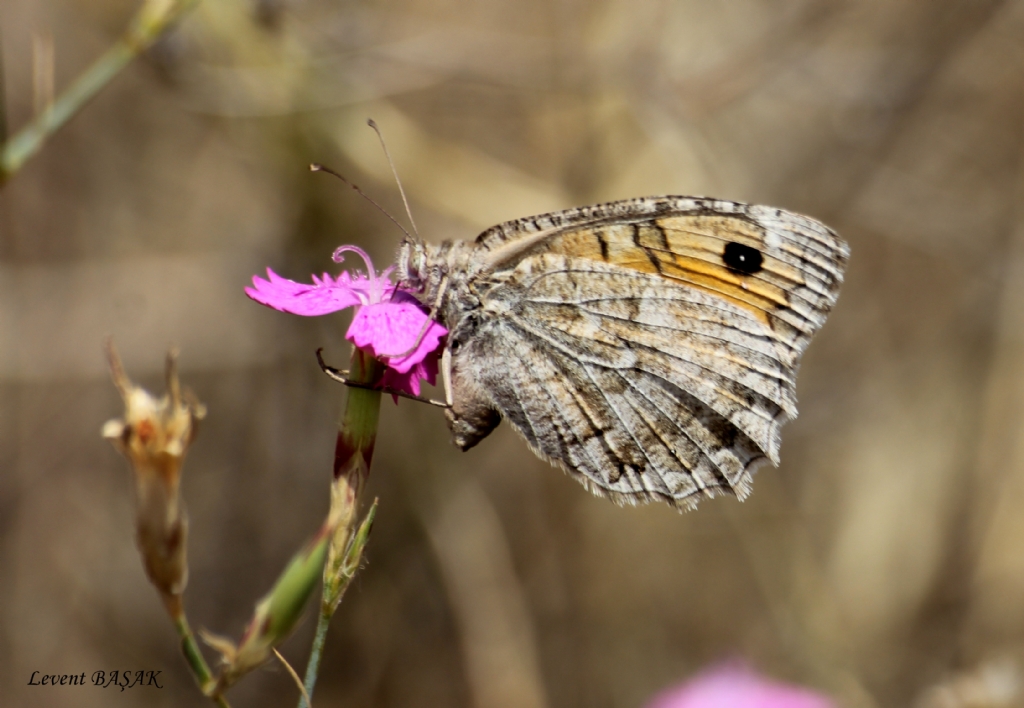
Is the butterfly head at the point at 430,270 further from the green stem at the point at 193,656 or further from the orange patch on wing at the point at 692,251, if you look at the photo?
the green stem at the point at 193,656

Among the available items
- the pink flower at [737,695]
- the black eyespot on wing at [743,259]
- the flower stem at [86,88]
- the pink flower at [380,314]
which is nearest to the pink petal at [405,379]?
the pink flower at [380,314]

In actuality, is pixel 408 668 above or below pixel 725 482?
below

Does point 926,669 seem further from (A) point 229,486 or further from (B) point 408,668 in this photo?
(A) point 229,486

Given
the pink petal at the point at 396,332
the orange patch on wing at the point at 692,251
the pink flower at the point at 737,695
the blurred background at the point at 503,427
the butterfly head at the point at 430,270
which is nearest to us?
the pink petal at the point at 396,332

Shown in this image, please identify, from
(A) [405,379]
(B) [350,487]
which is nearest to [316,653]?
(B) [350,487]

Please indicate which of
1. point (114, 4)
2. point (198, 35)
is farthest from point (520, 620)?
point (114, 4)

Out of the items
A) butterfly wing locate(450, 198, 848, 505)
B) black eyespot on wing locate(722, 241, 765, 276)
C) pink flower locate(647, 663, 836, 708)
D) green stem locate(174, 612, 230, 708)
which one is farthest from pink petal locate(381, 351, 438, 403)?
pink flower locate(647, 663, 836, 708)

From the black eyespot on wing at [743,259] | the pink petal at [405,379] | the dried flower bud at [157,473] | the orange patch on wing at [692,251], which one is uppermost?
the black eyespot on wing at [743,259]

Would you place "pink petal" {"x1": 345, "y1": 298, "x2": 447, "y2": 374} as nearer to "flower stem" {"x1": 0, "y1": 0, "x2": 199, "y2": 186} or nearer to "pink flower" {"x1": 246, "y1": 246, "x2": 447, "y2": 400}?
"pink flower" {"x1": 246, "y1": 246, "x2": 447, "y2": 400}

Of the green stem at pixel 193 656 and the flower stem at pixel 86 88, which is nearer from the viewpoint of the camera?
the green stem at pixel 193 656
